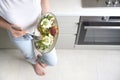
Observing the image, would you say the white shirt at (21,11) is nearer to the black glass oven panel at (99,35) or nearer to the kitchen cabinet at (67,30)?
the kitchen cabinet at (67,30)

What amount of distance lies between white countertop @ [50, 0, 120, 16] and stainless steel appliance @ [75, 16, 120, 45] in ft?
0.15

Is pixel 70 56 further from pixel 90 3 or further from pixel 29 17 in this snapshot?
pixel 29 17

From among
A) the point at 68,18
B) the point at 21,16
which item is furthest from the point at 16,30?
the point at 68,18

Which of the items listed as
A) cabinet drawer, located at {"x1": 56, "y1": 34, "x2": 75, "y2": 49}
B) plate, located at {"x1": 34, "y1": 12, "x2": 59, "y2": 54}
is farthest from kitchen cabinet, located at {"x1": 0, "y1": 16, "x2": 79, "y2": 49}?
plate, located at {"x1": 34, "y1": 12, "x2": 59, "y2": 54}

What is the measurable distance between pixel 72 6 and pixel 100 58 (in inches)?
25.4

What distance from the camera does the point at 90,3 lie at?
1167 mm

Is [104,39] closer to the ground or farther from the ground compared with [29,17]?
closer to the ground

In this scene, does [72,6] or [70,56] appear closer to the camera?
[72,6]

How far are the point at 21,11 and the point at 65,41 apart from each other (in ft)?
2.09

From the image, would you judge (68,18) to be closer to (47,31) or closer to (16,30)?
(47,31)

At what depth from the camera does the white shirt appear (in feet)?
2.98

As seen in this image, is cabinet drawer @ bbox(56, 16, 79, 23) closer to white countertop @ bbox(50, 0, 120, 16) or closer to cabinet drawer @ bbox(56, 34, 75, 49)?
white countertop @ bbox(50, 0, 120, 16)

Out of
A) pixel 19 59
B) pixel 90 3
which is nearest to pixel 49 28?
pixel 90 3

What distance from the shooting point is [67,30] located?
1.38m
